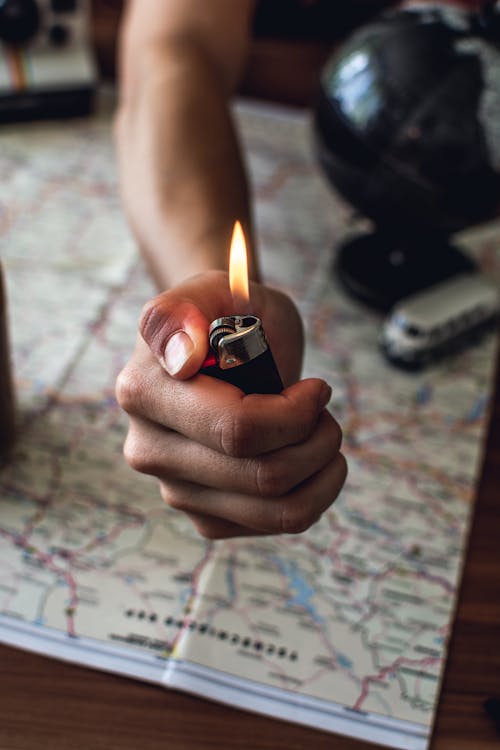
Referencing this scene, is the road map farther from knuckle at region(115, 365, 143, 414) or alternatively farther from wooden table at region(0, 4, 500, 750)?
knuckle at region(115, 365, 143, 414)

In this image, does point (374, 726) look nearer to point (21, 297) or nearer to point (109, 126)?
point (21, 297)

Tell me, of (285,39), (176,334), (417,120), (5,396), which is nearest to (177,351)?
(176,334)

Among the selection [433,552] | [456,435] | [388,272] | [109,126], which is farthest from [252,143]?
[433,552]

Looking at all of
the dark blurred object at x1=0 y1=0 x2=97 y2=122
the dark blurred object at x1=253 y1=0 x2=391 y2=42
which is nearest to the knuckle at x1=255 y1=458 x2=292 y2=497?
the dark blurred object at x1=0 y1=0 x2=97 y2=122

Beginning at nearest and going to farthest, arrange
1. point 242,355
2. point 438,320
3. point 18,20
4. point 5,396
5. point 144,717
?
1. point 242,355
2. point 144,717
3. point 5,396
4. point 438,320
5. point 18,20

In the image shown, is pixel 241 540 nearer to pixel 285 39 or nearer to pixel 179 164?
pixel 179 164
